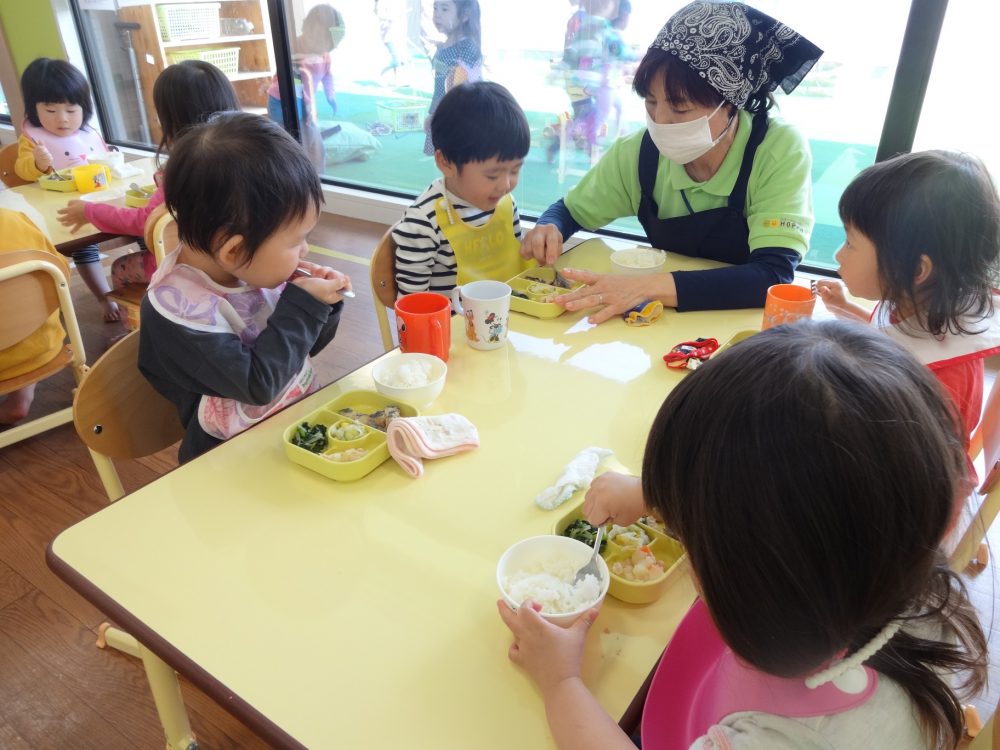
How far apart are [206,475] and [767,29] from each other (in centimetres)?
144

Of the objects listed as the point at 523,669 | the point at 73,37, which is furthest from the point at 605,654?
the point at 73,37

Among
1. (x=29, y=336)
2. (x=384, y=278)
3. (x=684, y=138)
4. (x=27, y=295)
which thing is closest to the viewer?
(x=684, y=138)

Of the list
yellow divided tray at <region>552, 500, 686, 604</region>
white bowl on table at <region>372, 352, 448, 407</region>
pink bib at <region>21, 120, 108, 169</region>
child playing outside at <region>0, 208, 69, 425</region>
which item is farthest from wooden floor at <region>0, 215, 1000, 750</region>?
pink bib at <region>21, 120, 108, 169</region>

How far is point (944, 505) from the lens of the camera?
1.71 feet

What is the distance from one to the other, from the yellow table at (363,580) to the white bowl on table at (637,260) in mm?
486

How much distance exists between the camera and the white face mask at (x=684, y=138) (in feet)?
5.18

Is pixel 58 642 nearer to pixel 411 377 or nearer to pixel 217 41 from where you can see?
pixel 411 377

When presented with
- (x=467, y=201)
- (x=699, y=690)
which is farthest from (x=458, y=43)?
(x=699, y=690)

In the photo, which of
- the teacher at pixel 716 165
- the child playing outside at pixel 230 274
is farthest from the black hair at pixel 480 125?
the child playing outside at pixel 230 274

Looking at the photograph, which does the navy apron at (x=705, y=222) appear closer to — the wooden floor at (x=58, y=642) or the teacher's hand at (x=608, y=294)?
the teacher's hand at (x=608, y=294)

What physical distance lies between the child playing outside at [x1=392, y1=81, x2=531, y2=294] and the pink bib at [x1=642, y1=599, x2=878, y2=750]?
1161mm

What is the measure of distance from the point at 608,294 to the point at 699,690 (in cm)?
89

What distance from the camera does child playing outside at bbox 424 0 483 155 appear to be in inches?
Result: 155

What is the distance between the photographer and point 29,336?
2.04 m
